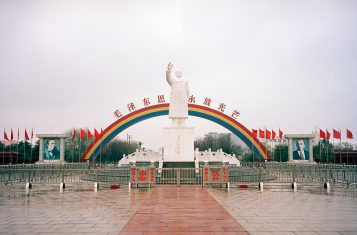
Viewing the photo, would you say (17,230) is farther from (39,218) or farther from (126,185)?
(126,185)

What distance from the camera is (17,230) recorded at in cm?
548

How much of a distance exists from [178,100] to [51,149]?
1909 cm

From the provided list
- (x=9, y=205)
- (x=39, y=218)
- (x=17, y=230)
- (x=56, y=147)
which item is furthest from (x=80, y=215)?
(x=56, y=147)

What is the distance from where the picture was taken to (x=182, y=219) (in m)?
6.33

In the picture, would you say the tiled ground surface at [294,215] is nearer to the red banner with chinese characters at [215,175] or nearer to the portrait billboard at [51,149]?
the red banner with chinese characters at [215,175]

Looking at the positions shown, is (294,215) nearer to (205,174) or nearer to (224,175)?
(224,175)

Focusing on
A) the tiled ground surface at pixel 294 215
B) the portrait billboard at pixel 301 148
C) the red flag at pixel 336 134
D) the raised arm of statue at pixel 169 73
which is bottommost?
the tiled ground surface at pixel 294 215

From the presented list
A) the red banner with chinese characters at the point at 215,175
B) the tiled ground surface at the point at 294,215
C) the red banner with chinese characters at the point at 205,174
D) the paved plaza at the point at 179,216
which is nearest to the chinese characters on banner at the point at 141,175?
the red banner with chinese characters at the point at 205,174

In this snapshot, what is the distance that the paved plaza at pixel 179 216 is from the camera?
5.49m

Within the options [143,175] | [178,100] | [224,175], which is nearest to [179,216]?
[143,175]

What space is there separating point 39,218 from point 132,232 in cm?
252

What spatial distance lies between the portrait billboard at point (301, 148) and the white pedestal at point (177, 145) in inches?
661

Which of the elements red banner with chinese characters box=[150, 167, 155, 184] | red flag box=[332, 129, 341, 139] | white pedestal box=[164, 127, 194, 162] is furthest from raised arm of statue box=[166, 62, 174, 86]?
red flag box=[332, 129, 341, 139]

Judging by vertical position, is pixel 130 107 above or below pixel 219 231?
above
